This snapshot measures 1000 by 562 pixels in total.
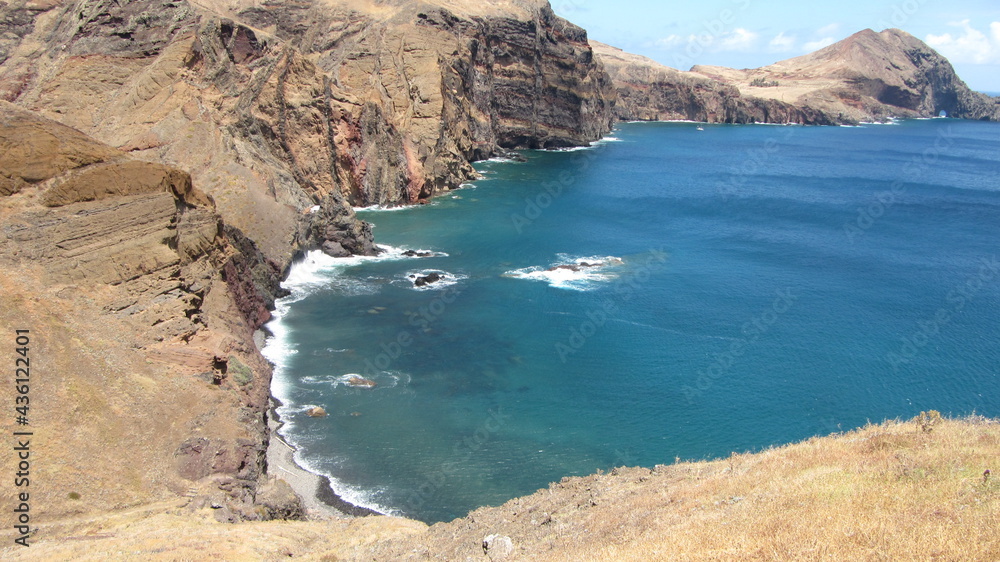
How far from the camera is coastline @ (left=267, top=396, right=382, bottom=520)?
29.6 meters

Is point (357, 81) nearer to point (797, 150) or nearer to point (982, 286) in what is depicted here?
point (982, 286)

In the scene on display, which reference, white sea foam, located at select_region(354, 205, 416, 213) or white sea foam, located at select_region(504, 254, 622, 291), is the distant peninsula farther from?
white sea foam, located at select_region(504, 254, 622, 291)

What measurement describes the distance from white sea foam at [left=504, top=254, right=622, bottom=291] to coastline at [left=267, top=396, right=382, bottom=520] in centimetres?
2947

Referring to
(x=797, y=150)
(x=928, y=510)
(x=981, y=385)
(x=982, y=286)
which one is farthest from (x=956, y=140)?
(x=928, y=510)

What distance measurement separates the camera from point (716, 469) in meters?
21.4

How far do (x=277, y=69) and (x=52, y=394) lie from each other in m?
56.9

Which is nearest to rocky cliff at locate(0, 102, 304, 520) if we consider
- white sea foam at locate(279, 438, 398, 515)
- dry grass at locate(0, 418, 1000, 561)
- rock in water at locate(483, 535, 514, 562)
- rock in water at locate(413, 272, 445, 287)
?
dry grass at locate(0, 418, 1000, 561)

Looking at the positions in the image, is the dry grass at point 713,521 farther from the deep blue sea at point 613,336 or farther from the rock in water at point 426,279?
the rock in water at point 426,279

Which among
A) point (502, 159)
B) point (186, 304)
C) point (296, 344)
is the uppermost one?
point (502, 159)

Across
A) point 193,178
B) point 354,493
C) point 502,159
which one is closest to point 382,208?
point 193,178

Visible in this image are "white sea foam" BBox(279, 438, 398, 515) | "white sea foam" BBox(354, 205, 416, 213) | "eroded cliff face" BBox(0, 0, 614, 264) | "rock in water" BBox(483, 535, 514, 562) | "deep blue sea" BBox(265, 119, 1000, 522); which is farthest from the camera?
"white sea foam" BBox(354, 205, 416, 213)

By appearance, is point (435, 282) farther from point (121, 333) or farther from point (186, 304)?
point (121, 333)

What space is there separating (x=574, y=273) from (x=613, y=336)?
14091 millimetres

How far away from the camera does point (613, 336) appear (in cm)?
4844
